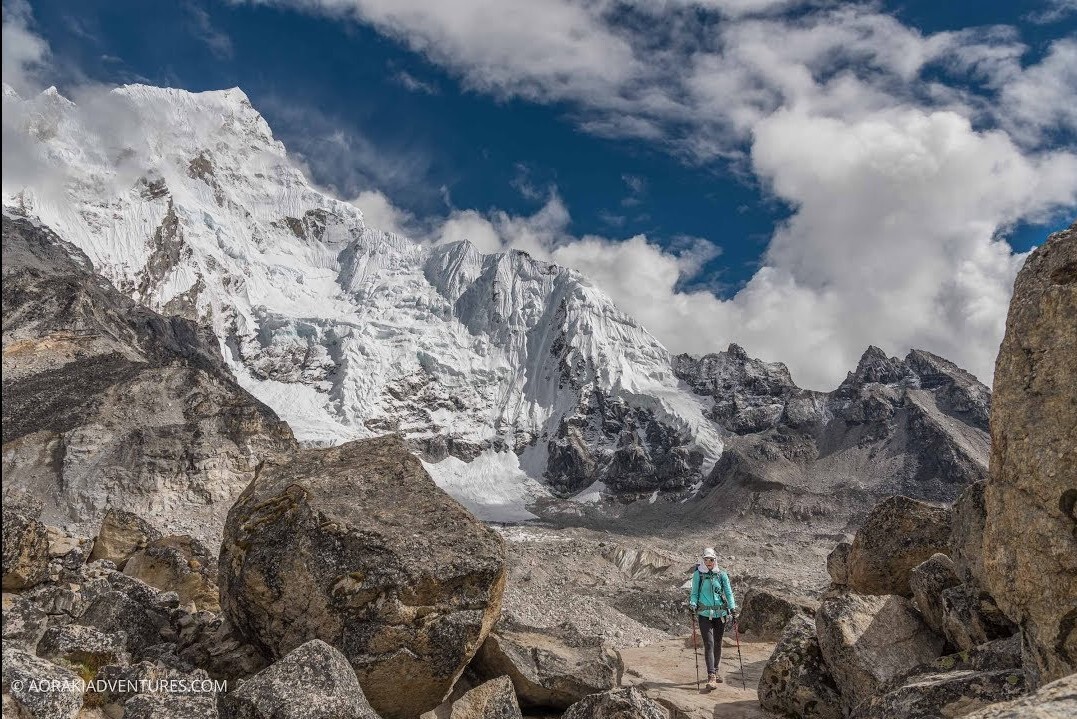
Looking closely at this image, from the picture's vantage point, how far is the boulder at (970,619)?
328 inches

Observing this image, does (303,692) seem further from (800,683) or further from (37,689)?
(800,683)

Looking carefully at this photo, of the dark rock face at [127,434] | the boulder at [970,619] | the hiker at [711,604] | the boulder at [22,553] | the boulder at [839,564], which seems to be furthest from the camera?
the dark rock face at [127,434]

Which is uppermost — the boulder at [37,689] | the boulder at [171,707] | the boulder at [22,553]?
the boulder at [22,553]

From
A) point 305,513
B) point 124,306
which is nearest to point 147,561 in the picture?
point 305,513

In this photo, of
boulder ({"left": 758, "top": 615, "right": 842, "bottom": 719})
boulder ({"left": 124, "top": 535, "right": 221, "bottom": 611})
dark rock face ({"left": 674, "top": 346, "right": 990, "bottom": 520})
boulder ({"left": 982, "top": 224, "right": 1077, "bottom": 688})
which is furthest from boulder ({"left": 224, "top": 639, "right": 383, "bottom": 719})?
Answer: dark rock face ({"left": 674, "top": 346, "right": 990, "bottom": 520})

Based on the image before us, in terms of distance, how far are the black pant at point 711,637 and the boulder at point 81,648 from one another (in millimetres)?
9063

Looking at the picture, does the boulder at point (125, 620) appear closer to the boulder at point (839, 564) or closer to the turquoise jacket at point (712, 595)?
the turquoise jacket at point (712, 595)

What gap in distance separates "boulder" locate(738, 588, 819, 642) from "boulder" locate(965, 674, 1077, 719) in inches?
A: 602

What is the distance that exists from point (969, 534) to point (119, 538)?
23.5 metres

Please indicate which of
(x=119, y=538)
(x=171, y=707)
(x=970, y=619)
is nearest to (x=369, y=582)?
(x=171, y=707)

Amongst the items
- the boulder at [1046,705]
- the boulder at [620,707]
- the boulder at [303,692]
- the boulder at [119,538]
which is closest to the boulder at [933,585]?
the boulder at [620,707]

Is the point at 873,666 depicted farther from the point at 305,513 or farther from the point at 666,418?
the point at 666,418

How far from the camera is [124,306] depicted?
111 meters

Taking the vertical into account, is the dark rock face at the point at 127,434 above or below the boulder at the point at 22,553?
above
